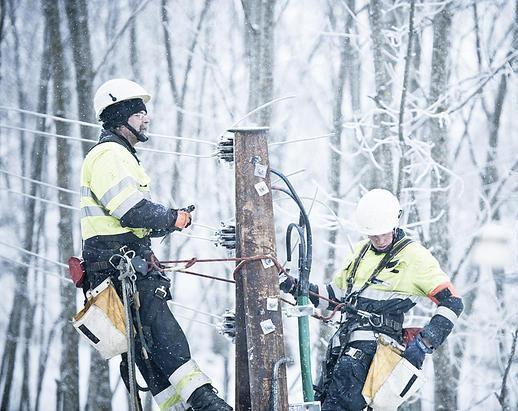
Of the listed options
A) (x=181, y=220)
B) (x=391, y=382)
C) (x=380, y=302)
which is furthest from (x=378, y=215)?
(x=181, y=220)

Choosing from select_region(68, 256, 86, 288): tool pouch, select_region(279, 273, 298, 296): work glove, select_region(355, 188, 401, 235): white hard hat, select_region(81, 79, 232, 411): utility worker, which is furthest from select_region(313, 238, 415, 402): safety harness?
select_region(68, 256, 86, 288): tool pouch

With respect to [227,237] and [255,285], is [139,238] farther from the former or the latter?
[255,285]

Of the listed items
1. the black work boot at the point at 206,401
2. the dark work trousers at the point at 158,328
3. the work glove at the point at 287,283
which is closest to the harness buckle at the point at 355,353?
the work glove at the point at 287,283

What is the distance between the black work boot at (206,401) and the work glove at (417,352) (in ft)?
3.89

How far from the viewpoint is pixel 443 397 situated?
9.66 m

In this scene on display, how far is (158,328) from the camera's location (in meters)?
4.25

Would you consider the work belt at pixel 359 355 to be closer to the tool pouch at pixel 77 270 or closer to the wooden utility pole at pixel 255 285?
the wooden utility pole at pixel 255 285

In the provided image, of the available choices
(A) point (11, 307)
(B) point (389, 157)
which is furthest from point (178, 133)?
(B) point (389, 157)

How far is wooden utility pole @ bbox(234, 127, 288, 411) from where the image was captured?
399 cm

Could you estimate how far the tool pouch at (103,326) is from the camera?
4.20 metres

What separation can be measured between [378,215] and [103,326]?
1.90 metres

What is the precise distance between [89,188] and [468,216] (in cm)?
1478

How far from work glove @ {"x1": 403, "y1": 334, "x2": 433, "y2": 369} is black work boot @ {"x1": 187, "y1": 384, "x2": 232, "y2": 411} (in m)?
1.19

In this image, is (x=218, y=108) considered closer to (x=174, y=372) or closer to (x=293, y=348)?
(x=293, y=348)
